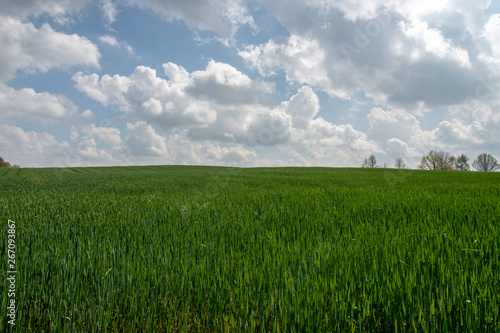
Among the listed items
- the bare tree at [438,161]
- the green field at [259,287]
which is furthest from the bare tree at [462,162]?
the green field at [259,287]

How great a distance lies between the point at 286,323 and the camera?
6.33 ft

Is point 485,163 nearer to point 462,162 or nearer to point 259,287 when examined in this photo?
point 462,162

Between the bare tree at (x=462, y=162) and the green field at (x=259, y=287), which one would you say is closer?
the green field at (x=259, y=287)

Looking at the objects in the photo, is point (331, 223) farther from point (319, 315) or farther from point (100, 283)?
point (100, 283)

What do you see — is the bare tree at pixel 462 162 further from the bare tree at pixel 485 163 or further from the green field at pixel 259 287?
the green field at pixel 259 287

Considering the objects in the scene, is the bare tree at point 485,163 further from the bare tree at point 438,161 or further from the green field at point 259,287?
the green field at point 259,287

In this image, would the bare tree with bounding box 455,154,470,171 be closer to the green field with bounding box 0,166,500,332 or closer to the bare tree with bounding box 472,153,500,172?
the bare tree with bounding box 472,153,500,172

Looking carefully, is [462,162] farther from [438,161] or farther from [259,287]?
[259,287]

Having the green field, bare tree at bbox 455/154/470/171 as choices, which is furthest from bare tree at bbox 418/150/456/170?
the green field

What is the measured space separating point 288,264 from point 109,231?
3.21m

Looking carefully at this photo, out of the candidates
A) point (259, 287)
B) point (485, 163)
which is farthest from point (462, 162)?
point (259, 287)

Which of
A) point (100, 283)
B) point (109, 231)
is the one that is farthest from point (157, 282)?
point (109, 231)

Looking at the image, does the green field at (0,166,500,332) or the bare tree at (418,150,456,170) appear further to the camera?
the bare tree at (418,150,456,170)

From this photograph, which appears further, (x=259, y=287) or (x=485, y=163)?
(x=485, y=163)
